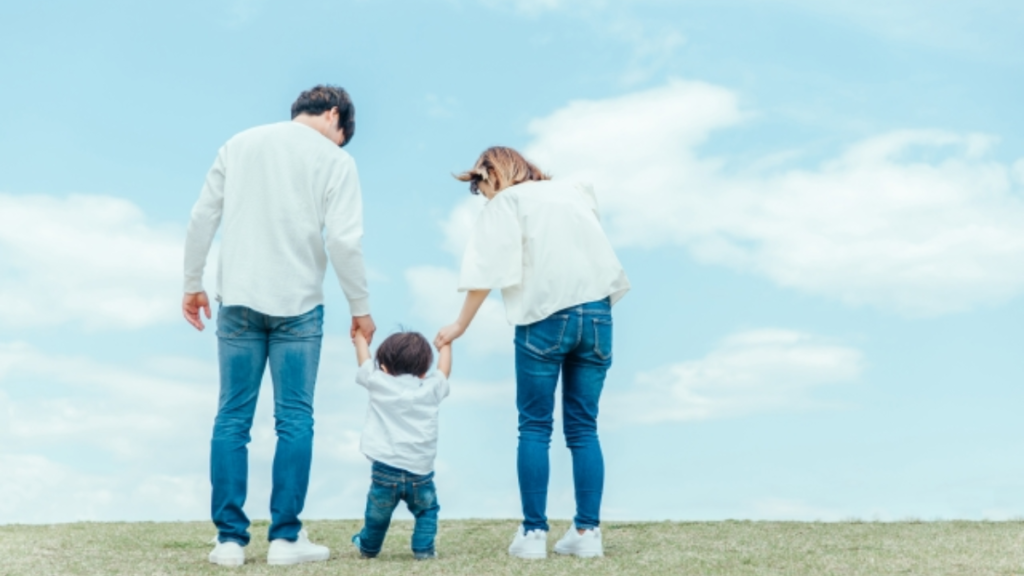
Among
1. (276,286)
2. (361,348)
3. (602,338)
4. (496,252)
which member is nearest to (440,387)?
(361,348)

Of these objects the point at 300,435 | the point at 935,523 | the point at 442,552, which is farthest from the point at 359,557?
the point at 935,523

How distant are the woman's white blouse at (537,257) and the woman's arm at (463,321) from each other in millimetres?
69

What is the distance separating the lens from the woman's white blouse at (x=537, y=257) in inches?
187

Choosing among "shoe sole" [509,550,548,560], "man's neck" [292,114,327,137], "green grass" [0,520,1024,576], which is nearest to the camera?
"green grass" [0,520,1024,576]

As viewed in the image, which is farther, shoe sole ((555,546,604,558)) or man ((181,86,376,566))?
shoe sole ((555,546,604,558))

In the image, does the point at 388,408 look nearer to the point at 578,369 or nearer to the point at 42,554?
the point at 578,369

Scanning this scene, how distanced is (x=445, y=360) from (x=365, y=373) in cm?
40

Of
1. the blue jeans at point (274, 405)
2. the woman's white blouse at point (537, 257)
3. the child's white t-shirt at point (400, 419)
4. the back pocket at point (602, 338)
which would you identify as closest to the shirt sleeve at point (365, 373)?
the child's white t-shirt at point (400, 419)

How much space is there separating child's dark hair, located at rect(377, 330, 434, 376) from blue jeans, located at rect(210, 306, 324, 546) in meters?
0.32

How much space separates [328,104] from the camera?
16.3ft

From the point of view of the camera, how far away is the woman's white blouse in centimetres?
474

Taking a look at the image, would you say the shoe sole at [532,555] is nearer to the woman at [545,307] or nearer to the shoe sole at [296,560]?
the woman at [545,307]

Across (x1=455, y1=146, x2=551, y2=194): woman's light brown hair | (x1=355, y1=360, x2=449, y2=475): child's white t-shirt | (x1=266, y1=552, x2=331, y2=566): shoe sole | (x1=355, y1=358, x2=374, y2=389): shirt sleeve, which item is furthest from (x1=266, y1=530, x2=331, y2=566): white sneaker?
(x1=455, y1=146, x2=551, y2=194): woman's light brown hair

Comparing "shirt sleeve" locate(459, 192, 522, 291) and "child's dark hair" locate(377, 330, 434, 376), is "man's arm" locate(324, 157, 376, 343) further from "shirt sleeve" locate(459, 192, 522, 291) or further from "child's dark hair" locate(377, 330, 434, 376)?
"shirt sleeve" locate(459, 192, 522, 291)
